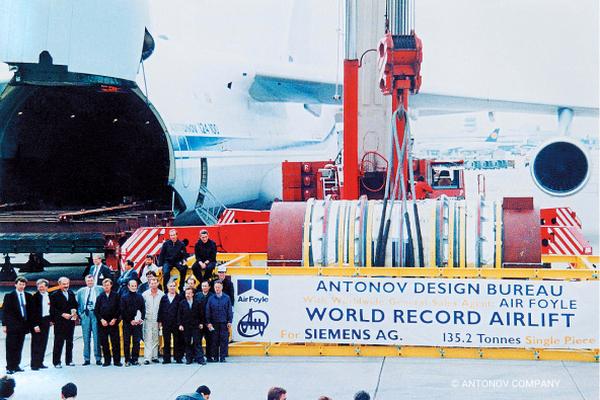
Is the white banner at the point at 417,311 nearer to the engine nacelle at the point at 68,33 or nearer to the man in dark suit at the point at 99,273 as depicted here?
the man in dark suit at the point at 99,273

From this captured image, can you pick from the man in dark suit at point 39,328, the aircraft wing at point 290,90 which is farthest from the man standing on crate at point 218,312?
the aircraft wing at point 290,90

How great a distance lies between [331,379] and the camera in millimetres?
9078

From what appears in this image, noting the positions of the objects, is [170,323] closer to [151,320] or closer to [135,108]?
[151,320]

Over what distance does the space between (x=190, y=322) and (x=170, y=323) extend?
0.24 meters

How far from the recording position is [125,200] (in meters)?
19.7

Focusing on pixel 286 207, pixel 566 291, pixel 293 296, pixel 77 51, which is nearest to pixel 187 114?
pixel 77 51

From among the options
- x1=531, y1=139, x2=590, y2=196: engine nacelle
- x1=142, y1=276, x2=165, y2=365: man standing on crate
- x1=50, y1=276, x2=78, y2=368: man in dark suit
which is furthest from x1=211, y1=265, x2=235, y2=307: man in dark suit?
x1=531, y1=139, x2=590, y2=196: engine nacelle

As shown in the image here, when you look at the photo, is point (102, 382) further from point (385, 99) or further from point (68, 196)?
point (68, 196)

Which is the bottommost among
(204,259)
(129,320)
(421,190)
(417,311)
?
(129,320)

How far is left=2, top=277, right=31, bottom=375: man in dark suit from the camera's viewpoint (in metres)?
9.96

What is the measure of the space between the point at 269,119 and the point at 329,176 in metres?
7.01

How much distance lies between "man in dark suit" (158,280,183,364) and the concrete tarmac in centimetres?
17

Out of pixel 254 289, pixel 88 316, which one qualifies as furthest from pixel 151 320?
pixel 254 289

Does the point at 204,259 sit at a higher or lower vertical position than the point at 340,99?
lower
